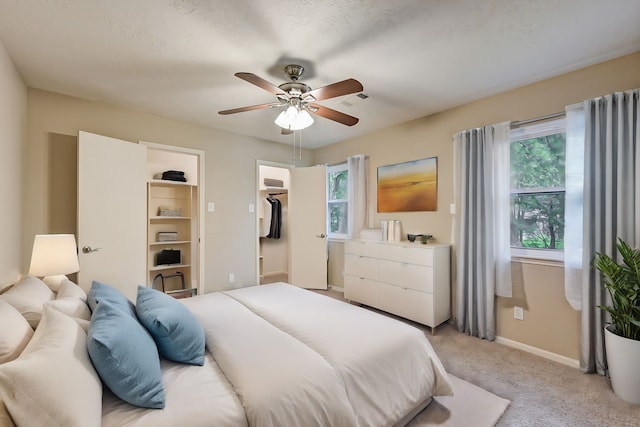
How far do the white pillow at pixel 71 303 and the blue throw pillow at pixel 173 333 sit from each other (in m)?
0.30

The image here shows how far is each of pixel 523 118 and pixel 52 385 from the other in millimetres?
3543

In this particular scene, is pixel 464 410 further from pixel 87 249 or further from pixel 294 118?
pixel 87 249

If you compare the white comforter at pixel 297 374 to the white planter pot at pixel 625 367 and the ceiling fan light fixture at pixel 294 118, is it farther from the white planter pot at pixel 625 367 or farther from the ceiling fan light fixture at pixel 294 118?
the ceiling fan light fixture at pixel 294 118

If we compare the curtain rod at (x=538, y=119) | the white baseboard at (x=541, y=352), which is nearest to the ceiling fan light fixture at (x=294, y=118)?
the curtain rod at (x=538, y=119)

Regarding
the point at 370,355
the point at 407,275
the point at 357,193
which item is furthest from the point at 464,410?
the point at 357,193

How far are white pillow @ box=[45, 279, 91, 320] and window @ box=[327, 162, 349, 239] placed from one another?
345 centimetres

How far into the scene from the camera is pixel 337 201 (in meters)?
4.73

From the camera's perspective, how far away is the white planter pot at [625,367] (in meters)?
1.82

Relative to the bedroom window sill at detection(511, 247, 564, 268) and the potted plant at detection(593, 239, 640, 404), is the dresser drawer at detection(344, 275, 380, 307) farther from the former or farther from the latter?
the potted plant at detection(593, 239, 640, 404)

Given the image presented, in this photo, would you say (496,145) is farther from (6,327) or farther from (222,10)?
(6,327)

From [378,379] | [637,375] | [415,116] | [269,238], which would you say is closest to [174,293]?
[269,238]

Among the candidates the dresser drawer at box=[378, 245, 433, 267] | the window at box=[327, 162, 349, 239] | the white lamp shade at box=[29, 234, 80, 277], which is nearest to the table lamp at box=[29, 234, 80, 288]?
the white lamp shade at box=[29, 234, 80, 277]

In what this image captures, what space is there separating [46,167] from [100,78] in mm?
1069

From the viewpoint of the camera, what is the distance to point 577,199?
2283 millimetres
